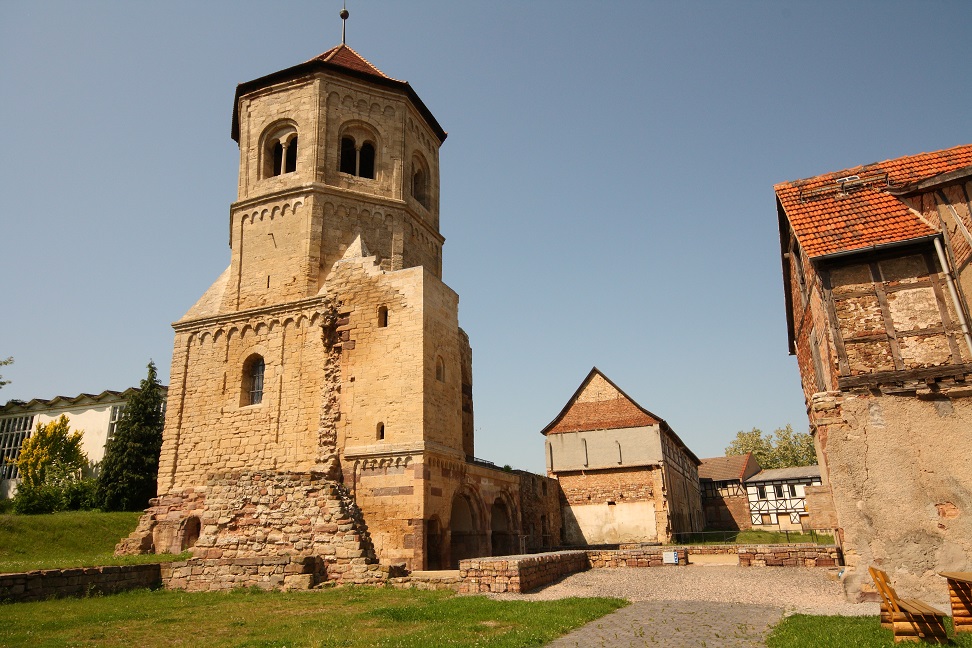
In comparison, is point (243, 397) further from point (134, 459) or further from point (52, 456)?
point (52, 456)

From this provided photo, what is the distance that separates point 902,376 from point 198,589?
15.2 metres

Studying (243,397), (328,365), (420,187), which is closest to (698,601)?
(328,365)

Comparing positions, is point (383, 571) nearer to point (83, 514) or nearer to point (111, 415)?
point (83, 514)

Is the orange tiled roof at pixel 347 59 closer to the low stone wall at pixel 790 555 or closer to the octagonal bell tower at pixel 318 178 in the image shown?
the octagonal bell tower at pixel 318 178

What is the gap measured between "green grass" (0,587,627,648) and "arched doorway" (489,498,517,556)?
8.10 m

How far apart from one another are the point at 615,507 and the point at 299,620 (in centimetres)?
2108

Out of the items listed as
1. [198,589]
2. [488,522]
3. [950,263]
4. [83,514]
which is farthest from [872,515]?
[83,514]

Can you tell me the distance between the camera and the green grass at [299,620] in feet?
27.4

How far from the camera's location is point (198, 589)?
47.6 ft

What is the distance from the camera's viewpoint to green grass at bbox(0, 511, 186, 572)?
2094cm

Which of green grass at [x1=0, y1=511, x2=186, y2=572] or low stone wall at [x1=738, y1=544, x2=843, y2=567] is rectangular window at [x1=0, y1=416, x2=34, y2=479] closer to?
green grass at [x1=0, y1=511, x2=186, y2=572]

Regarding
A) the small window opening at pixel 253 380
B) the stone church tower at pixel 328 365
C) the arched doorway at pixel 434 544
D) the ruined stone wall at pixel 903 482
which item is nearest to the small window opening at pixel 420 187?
the stone church tower at pixel 328 365

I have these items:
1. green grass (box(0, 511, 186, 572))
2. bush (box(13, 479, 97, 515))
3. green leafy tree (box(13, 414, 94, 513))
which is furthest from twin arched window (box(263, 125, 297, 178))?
green leafy tree (box(13, 414, 94, 513))

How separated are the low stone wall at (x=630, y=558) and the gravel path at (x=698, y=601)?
535 mm
